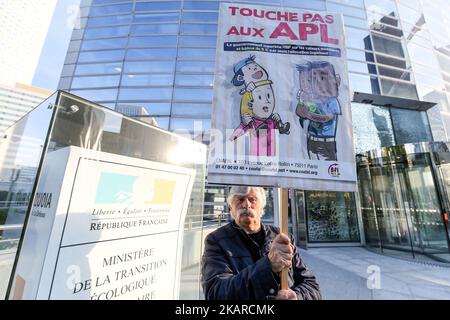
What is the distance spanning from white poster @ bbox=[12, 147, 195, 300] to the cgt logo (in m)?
1.24

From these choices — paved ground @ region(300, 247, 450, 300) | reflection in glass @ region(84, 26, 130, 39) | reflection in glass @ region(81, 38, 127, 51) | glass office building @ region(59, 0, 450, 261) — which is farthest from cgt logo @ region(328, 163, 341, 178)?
reflection in glass @ region(84, 26, 130, 39)

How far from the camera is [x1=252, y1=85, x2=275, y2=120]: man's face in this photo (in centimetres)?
149

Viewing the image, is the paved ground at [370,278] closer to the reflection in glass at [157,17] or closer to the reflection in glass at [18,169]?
the reflection in glass at [18,169]

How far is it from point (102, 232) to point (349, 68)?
A: 41.4 feet

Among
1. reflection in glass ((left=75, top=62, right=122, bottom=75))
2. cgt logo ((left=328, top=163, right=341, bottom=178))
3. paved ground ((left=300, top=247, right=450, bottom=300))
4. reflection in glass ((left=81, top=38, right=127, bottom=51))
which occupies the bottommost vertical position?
paved ground ((left=300, top=247, right=450, bottom=300))

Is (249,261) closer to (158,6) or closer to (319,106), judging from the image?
(319,106)

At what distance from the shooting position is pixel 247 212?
1.60 m

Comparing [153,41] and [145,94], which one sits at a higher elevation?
[153,41]

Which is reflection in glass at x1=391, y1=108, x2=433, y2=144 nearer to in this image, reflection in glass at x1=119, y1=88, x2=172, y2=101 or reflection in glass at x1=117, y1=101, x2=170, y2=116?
reflection in glass at x1=117, y1=101, x2=170, y2=116

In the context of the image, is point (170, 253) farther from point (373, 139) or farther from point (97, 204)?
point (373, 139)

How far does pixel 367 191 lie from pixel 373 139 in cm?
270

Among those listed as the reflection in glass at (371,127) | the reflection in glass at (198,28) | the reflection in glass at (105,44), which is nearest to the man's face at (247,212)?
the reflection in glass at (371,127)

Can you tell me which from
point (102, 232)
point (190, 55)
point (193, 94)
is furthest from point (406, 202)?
point (190, 55)

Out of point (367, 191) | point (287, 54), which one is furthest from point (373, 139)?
point (287, 54)
